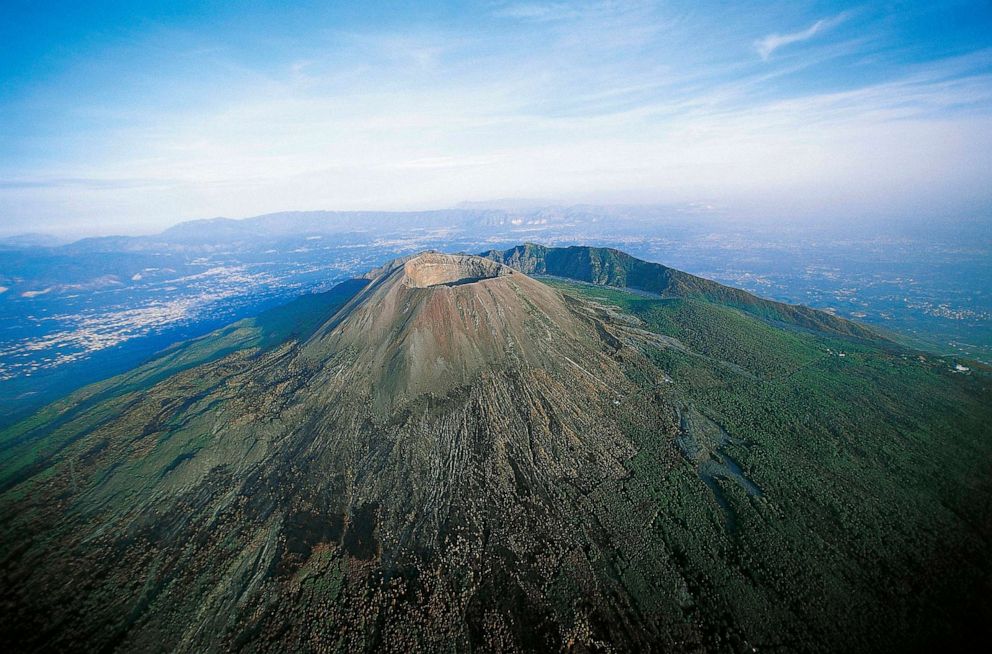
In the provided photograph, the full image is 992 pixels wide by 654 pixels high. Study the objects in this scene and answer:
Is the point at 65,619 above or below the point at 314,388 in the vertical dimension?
below

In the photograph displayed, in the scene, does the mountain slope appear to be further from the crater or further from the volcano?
the crater

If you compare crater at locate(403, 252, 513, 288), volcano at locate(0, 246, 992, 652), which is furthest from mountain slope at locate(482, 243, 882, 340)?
crater at locate(403, 252, 513, 288)

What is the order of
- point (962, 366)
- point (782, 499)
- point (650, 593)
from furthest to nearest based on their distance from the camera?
1. point (962, 366)
2. point (782, 499)
3. point (650, 593)

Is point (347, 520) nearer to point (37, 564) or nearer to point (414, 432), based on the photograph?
point (414, 432)

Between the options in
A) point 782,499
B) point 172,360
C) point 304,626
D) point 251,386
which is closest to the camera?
point 304,626

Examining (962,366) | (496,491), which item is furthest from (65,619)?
(962,366)

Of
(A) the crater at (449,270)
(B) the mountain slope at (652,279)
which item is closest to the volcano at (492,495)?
(A) the crater at (449,270)
